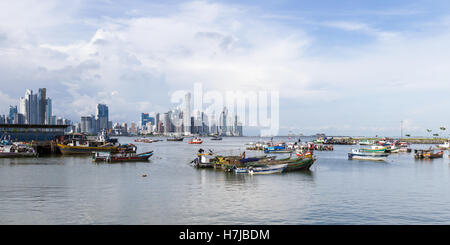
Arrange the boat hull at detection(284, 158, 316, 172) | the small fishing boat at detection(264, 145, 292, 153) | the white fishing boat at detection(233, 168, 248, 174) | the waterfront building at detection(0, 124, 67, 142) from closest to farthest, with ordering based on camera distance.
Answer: the white fishing boat at detection(233, 168, 248, 174)
the boat hull at detection(284, 158, 316, 172)
the waterfront building at detection(0, 124, 67, 142)
the small fishing boat at detection(264, 145, 292, 153)

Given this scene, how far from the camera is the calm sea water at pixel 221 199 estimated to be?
78.6 ft

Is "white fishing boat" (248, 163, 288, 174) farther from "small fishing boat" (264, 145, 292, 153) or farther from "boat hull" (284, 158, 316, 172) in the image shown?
"small fishing boat" (264, 145, 292, 153)

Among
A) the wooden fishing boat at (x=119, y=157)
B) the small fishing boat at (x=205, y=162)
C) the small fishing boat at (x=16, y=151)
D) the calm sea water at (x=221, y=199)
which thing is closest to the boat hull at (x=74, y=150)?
the small fishing boat at (x=16, y=151)

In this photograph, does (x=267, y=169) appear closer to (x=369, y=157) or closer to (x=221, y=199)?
(x=221, y=199)

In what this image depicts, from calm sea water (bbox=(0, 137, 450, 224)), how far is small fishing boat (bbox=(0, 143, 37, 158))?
36.7 meters

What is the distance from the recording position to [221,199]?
1212 inches

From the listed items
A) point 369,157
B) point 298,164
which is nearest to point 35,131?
point 298,164

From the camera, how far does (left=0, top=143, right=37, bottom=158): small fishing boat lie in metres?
77.1

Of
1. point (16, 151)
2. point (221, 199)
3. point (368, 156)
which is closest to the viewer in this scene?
point (221, 199)

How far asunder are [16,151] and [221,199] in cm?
6700

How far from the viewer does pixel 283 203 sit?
1141 inches

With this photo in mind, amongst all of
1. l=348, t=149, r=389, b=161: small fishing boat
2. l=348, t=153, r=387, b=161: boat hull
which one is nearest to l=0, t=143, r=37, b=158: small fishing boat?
l=348, t=153, r=387, b=161: boat hull
